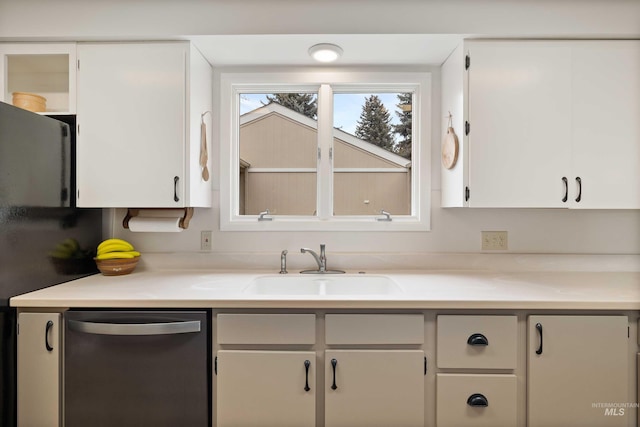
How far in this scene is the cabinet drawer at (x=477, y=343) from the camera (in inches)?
53.4

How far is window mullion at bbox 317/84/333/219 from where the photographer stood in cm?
209

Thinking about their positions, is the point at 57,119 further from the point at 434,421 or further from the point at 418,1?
the point at 434,421

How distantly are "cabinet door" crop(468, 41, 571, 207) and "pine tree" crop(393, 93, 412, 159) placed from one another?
488mm

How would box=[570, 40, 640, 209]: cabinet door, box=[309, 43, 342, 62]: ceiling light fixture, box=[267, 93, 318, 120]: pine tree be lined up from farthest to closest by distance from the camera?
box=[267, 93, 318, 120]: pine tree < box=[309, 43, 342, 62]: ceiling light fixture < box=[570, 40, 640, 209]: cabinet door

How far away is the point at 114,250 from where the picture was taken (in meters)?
1.83

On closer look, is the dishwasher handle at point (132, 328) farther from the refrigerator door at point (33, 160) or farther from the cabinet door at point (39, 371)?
the refrigerator door at point (33, 160)

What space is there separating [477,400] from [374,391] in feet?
1.34

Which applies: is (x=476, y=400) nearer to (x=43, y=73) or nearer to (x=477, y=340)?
(x=477, y=340)

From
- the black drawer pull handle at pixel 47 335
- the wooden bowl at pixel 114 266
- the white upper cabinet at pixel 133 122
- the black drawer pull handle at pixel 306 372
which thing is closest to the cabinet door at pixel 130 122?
the white upper cabinet at pixel 133 122

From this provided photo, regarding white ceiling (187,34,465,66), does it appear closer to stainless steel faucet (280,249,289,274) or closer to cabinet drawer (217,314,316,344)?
stainless steel faucet (280,249,289,274)

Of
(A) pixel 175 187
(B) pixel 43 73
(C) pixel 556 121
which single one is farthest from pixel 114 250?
(C) pixel 556 121

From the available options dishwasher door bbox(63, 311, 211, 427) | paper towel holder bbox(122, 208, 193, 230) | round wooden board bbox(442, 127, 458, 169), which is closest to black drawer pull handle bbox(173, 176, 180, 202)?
paper towel holder bbox(122, 208, 193, 230)

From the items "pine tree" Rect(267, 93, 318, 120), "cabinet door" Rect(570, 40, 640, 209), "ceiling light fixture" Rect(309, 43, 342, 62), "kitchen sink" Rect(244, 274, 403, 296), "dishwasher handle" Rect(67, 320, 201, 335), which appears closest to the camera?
"dishwasher handle" Rect(67, 320, 201, 335)

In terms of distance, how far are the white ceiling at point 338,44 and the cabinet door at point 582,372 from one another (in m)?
1.41
